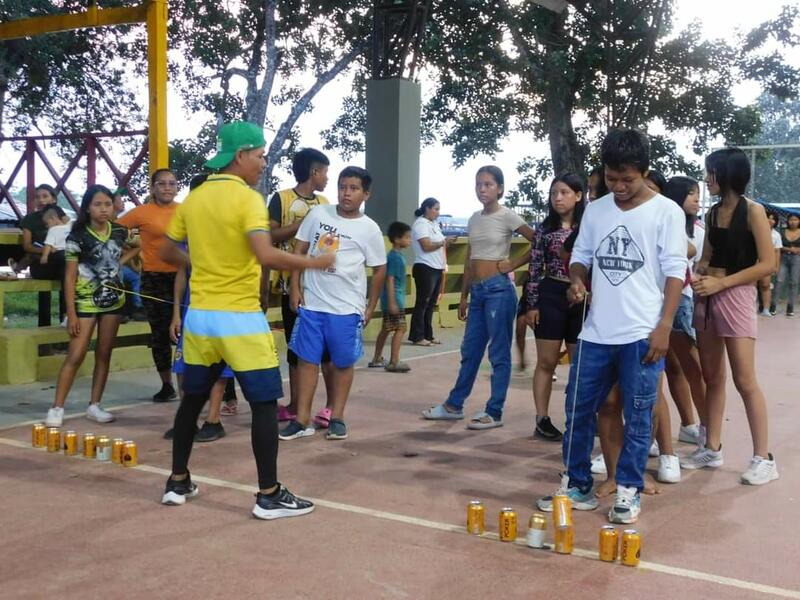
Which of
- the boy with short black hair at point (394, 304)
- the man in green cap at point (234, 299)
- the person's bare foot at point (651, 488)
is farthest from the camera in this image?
the boy with short black hair at point (394, 304)

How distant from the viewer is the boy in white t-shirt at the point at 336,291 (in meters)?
6.34

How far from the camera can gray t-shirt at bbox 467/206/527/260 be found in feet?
22.5

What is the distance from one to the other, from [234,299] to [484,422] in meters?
2.91

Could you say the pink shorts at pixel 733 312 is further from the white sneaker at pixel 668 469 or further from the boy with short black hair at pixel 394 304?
the boy with short black hair at pixel 394 304

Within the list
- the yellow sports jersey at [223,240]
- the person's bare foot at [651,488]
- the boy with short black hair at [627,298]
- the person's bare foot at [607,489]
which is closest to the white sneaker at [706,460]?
the person's bare foot at [651,488]

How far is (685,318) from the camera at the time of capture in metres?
6.05

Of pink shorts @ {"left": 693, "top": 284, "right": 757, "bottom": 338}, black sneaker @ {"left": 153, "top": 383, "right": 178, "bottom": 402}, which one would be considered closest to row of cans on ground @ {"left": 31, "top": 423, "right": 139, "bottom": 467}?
black sneaker @ {"left": 153, "top": 383, "right": 178, "bottom": 402}

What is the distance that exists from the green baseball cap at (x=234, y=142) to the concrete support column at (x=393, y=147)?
953 centimetres

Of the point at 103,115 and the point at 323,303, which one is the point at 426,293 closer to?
the point at 323,303

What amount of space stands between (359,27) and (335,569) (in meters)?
23.0

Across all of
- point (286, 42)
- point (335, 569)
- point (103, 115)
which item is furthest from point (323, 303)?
point (286, 42)

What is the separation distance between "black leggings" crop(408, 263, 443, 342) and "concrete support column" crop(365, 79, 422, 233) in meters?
2.42

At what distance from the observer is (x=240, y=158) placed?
4.70 metres

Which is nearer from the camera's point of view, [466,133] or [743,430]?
[743,430]
